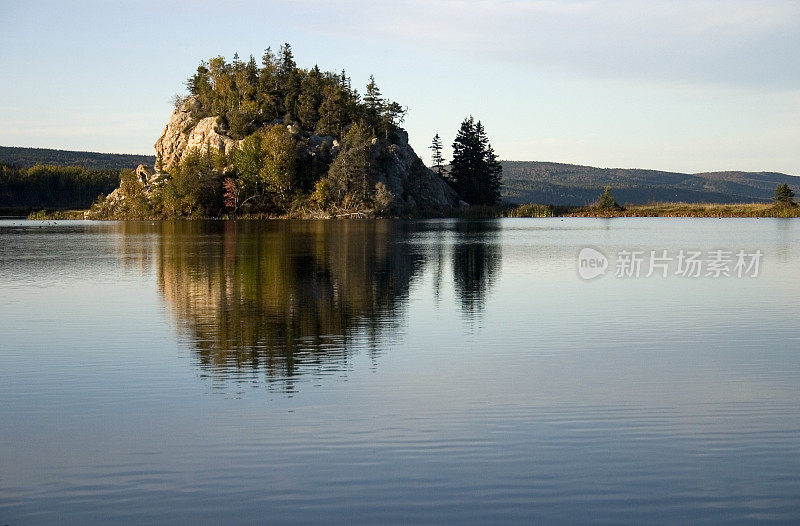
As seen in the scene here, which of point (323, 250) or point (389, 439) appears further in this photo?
point (323, 250)

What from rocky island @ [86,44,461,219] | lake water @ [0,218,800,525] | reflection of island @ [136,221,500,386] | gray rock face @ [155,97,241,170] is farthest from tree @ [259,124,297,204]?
lake water @ [0,218,800,525]

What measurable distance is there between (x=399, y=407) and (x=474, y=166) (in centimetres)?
16703

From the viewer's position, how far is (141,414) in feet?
48.3

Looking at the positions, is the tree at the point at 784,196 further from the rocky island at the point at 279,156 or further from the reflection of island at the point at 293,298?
the reflection of island at the point at 293,298

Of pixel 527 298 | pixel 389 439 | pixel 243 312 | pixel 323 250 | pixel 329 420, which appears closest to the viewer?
pixel 389 439

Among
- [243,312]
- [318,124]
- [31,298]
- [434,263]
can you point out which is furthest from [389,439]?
[318,124]

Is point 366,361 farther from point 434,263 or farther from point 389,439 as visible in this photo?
point 434,263

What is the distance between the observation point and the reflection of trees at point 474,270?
31.6 metres

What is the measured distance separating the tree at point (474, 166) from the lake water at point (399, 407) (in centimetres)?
14761

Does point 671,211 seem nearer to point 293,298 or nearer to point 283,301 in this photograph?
point 293,298

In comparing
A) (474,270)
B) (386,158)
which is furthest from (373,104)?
(474,270)

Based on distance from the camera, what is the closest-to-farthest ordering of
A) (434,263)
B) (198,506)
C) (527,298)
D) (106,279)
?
(198,506), (527,298), (106,279), (434,263)

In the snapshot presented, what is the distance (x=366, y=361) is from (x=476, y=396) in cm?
418

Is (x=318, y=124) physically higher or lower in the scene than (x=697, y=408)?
higher
